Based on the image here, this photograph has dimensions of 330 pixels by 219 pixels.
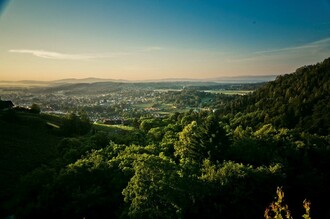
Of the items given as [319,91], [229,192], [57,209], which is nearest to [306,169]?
[229,192]

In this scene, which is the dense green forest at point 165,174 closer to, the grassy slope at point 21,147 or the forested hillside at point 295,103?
the grassy slope at point 21,147

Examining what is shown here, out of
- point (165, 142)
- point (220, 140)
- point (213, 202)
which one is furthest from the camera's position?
point (165, 142)

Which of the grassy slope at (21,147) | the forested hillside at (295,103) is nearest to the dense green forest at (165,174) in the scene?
the grassy slope at (21,147)

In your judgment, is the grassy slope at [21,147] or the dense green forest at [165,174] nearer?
the dense green forest at [165,174]

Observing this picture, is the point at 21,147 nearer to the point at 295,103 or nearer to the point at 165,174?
the point at 165,174

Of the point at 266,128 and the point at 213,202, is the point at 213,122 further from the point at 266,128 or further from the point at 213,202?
the point at 266,128

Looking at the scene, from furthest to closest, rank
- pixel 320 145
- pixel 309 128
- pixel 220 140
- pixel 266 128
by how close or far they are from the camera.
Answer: pixel 309 128
pixel 266 128
pixel 320 145
pixel 220 140

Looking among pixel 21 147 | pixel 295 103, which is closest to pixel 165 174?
pixel 21 147

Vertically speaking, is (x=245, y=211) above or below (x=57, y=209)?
below
